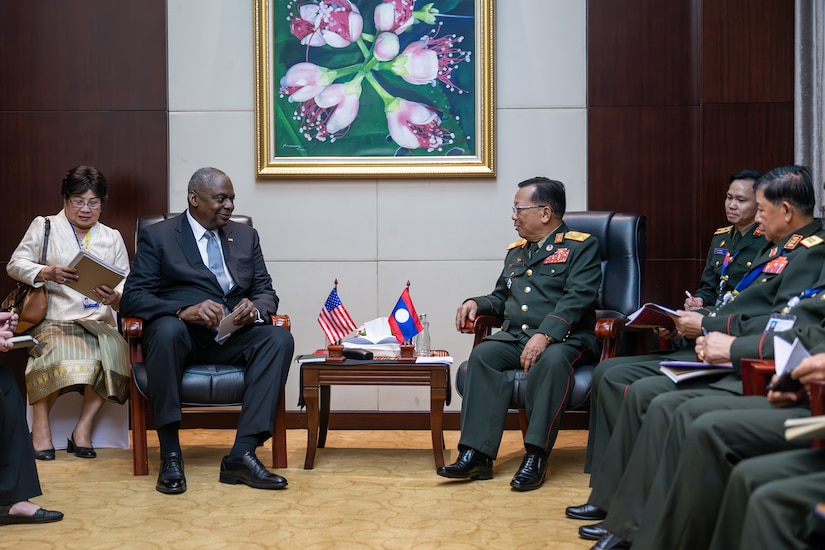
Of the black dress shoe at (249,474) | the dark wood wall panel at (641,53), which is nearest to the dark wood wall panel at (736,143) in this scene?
the dark wood wall panel at (641,53)

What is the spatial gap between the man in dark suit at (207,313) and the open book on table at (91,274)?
0.30 feet

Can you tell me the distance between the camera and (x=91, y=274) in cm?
403

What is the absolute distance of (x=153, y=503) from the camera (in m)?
3.39

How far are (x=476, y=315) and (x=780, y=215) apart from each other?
4.88 feet

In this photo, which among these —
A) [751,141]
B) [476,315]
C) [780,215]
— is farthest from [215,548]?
[751,141]

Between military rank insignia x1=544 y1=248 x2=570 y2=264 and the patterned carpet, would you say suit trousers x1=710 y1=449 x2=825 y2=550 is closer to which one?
the patterned carpet

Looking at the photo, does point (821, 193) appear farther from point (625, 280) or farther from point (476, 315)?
point (476, 315)

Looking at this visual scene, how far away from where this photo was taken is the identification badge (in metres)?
2.60

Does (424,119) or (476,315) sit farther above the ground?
(424,119)

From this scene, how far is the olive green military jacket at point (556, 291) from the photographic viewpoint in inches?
149

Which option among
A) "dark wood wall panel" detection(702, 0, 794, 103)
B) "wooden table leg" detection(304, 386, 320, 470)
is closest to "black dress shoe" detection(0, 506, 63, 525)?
"wooden table leg" detection(304, 386, 320, 470)

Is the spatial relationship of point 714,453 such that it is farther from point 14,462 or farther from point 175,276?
point 175,276

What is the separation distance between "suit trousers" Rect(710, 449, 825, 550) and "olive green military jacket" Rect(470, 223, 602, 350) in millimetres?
1786

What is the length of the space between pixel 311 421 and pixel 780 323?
2098 millimetres
